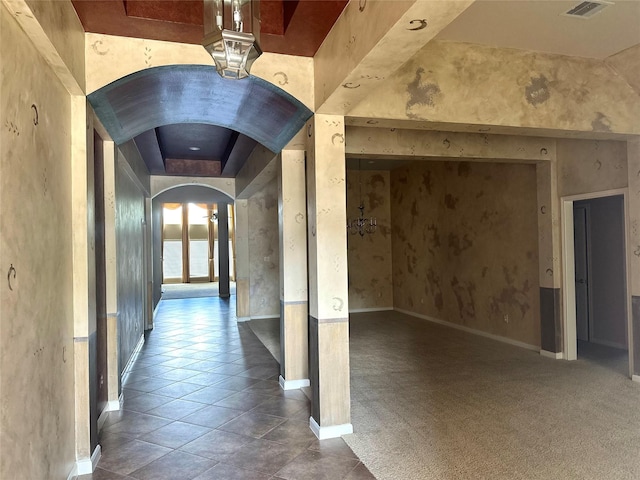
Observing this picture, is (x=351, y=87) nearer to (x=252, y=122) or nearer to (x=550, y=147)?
(x=252, y=122)

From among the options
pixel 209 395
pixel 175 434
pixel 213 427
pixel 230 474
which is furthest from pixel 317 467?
pixel 209 395

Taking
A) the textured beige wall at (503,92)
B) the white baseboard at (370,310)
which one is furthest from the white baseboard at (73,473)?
the white baseboard at (370,310)

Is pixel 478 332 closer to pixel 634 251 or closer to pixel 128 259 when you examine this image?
pixel 634 251

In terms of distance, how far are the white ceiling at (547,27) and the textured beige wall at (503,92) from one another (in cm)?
10

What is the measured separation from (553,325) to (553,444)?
2.71 metres

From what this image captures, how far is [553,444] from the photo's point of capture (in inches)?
119

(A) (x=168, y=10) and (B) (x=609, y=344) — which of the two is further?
(B) (x=609, y=344)

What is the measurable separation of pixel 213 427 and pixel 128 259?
263 cm

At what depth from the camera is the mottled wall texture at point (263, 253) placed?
8750 mm

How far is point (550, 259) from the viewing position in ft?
17.6

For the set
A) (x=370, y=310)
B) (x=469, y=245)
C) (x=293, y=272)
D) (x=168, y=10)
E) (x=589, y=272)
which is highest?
(x=168, y=10)

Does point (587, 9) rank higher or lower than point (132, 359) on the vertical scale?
higher

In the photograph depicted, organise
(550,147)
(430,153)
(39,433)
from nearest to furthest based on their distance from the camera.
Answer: (39,433) < (430,153) < (550,147)

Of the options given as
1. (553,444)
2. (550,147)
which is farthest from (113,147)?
(550,147)
